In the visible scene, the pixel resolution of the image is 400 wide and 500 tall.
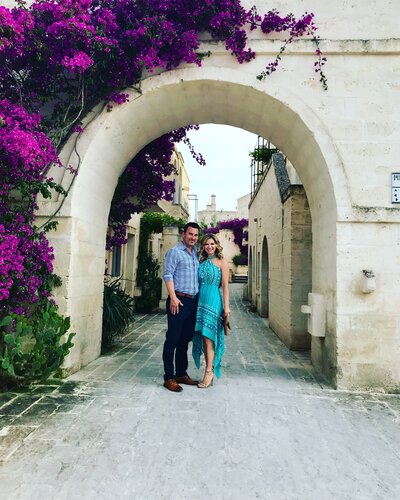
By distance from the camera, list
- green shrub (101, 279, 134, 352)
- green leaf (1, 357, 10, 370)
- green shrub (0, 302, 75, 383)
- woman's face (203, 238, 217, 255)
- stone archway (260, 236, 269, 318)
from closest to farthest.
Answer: green leaf (1, 357, 10, 370)
green shrub (0, 302, 75, 383)
woman's face (203, 238, 217, 255)
green shrub (101, 279, 134, 352)
stone archway (260, 236, 269, 318)

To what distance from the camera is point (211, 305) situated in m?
3.75

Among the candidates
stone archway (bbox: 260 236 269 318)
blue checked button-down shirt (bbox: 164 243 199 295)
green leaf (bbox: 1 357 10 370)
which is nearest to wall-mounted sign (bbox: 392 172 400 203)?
blue checked button-down shirt (bbox: 164 243 199 295)

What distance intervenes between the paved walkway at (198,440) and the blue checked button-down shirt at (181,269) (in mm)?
1095

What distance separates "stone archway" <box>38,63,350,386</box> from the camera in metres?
4.06

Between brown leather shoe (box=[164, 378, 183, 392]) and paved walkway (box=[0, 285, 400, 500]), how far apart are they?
0.07 metres

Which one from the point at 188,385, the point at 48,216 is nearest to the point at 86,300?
the point at 48,216

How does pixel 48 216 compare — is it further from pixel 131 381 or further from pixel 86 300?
pixel 131 381

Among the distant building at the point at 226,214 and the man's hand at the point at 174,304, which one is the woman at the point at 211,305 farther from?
the distant building at the point at 226,214

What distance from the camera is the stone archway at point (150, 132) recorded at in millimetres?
4059

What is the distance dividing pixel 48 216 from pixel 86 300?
1.19m

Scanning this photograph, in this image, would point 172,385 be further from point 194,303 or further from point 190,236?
point 190,236

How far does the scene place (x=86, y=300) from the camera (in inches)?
178

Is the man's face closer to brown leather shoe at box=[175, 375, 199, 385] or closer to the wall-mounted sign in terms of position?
brown leather shoe at box=[175, 375, 199, 385]

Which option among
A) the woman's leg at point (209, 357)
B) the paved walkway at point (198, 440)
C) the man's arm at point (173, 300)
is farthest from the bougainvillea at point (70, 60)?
the woman's leg at point (209, 357)
